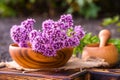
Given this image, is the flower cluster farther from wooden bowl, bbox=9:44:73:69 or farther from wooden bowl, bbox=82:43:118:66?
wooden bowl, bbox=82:43:118:66

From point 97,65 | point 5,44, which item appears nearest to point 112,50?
point 97,65

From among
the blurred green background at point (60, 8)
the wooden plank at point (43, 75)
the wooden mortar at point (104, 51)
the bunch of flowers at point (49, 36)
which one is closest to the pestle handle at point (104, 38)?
the wooden mortar at point (104, 51)

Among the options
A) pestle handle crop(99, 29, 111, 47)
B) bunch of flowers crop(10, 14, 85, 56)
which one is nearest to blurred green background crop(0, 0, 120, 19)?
pestle handle crop(99, 29, 111, 47)

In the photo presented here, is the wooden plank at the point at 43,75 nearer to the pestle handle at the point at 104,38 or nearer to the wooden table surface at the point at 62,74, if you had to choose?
the wooden table surface at the point at 62,74

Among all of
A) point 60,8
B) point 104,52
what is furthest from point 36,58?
point 60,8

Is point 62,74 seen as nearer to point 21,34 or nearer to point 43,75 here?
point 43,75

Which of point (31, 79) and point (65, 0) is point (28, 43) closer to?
point (31, 79)
